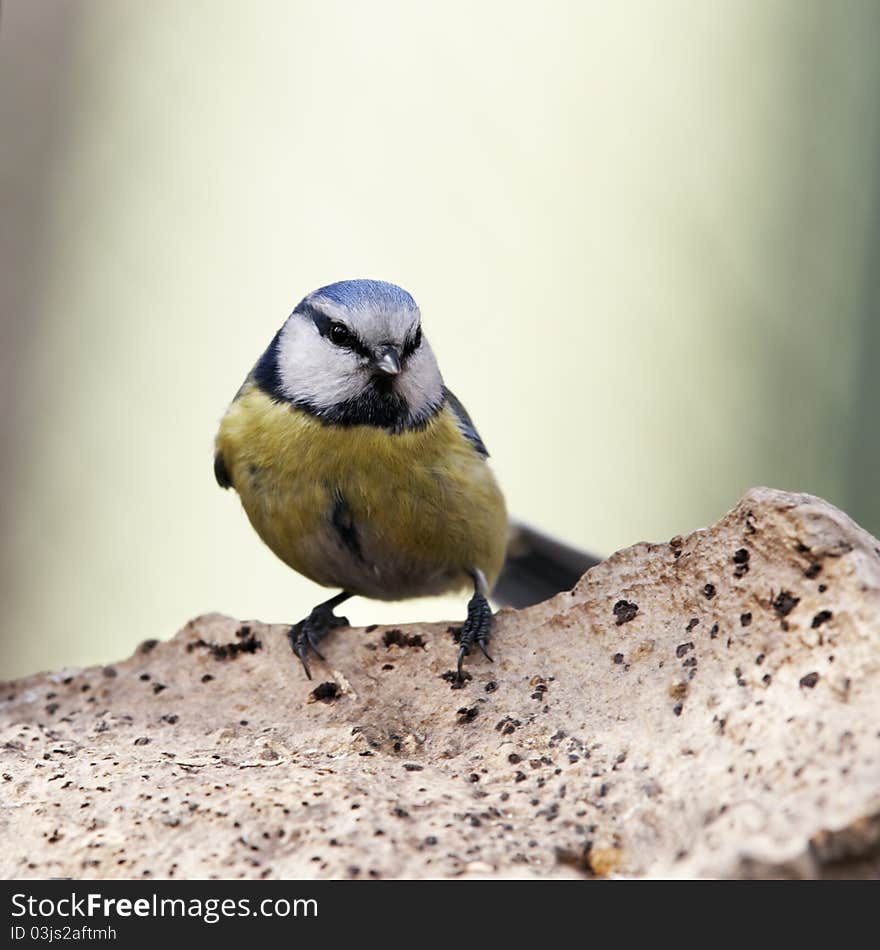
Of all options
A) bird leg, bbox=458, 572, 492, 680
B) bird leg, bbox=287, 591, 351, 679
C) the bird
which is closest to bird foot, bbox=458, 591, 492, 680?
bird leg, bbox=458, 572, 492, 680

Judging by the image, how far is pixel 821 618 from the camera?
1.23m

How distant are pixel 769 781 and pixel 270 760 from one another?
2.18 feet

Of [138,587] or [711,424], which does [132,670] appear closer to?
[138,587]

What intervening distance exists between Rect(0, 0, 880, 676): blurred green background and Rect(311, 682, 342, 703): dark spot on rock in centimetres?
172

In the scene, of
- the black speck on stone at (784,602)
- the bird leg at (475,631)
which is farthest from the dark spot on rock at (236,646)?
the black speck on stone at (784,602)

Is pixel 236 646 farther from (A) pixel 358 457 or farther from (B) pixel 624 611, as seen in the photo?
(B) pixel 624 611

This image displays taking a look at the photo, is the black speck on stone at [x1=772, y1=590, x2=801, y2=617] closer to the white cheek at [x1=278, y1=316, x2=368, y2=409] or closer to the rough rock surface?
the rough rock surface

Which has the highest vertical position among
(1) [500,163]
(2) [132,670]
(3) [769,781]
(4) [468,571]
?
(1) [500,163]

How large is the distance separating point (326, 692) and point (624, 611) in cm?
45

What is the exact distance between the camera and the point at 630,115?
3.74 meters

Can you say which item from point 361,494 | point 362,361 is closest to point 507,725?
point 361,494

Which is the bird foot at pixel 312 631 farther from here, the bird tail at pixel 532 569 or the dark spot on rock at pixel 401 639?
the bird tail at pixel 532 569
